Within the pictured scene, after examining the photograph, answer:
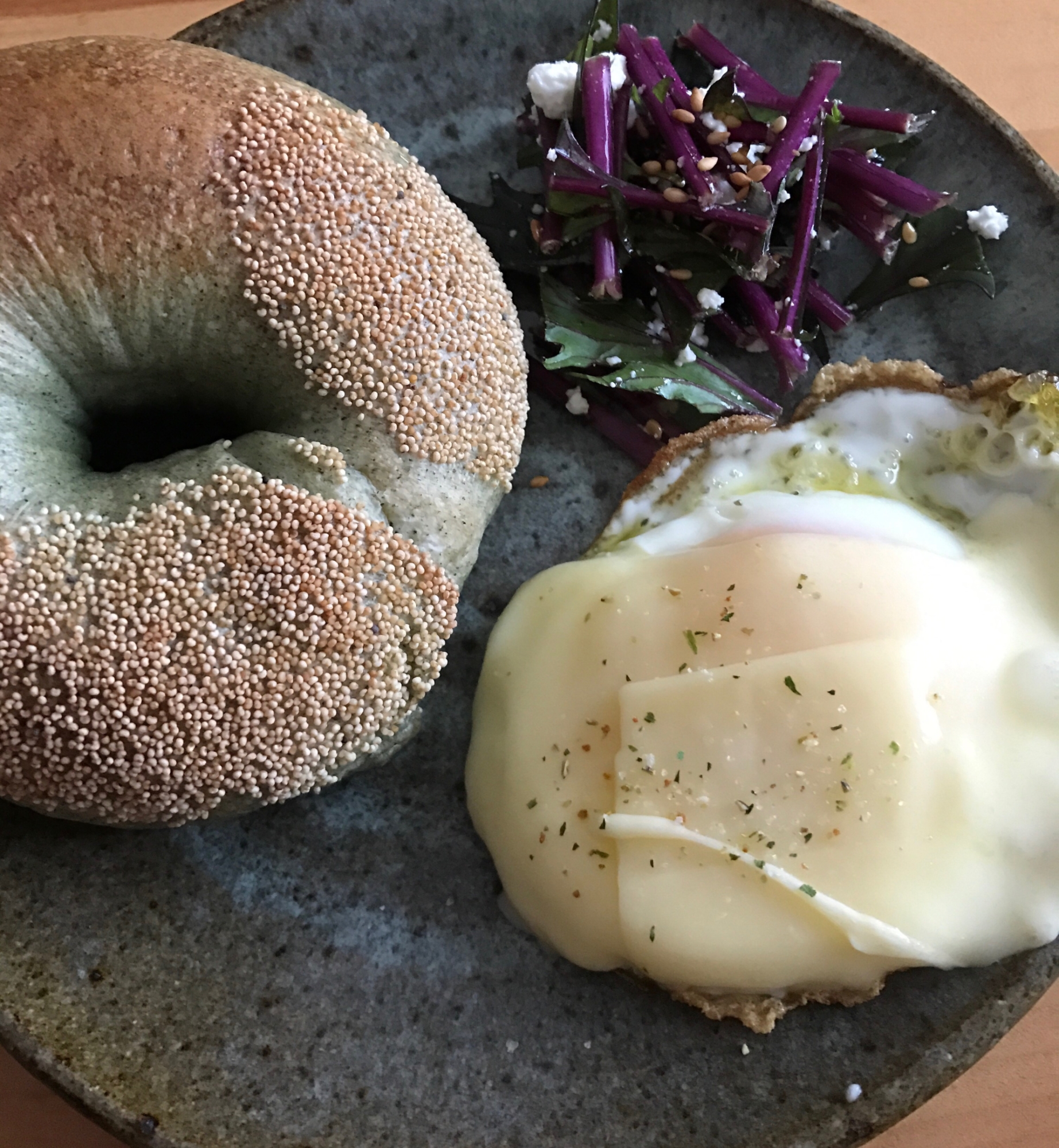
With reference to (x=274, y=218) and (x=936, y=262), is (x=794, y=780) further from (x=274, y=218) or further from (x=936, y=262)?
(x=274, y=218)

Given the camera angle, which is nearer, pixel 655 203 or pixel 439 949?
pixel 439 949

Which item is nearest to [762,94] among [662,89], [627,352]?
[662,89]

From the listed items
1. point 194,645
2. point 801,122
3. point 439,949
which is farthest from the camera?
point 801,122

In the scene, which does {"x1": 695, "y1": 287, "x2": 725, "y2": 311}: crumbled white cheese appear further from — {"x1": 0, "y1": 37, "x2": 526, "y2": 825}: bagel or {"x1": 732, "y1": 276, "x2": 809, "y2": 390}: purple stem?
{"x1": 0, "y1": 37, "x2": 526, "y2": 825}: bagel

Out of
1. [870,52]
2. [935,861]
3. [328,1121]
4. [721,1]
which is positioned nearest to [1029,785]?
[935,861]

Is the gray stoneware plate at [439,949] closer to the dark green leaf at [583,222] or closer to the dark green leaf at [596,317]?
the dark green leaf at [596,317]


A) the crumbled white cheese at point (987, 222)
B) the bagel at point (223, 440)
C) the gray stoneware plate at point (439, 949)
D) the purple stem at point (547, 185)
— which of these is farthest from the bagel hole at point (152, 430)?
the crumbled white cheese at point (987, 222)

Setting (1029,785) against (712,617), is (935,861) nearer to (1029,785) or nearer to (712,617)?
(1029,785)

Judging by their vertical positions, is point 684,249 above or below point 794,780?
above
